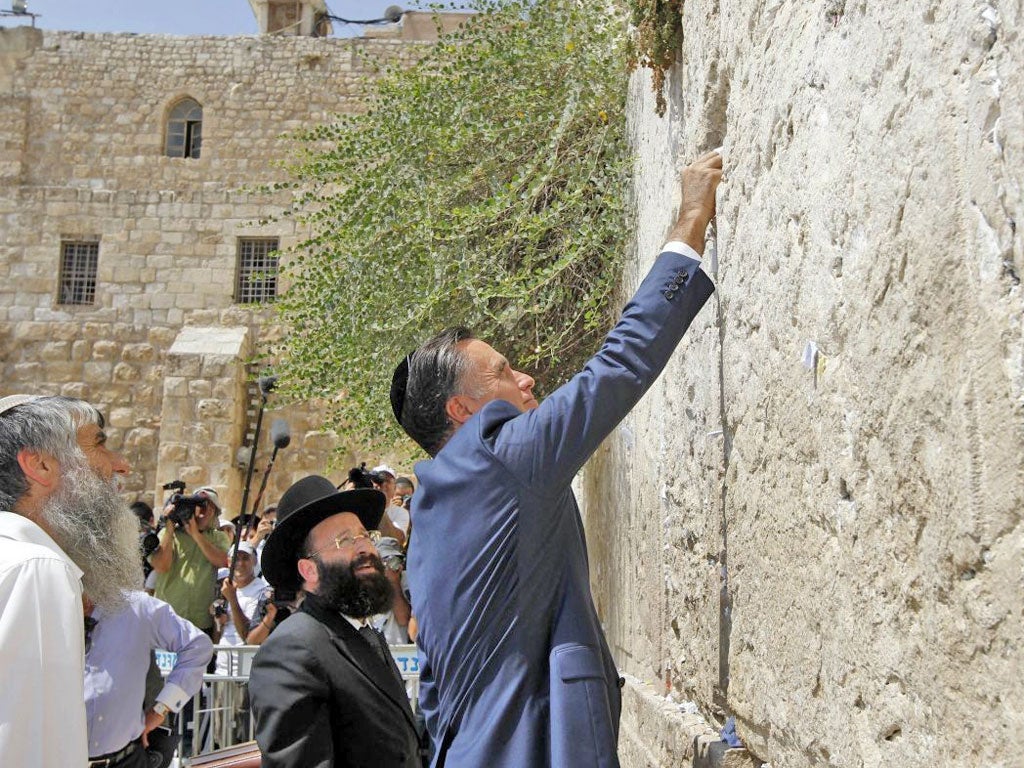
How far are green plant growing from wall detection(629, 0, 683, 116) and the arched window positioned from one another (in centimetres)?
1395

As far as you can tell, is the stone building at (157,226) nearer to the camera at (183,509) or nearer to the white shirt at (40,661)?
the camera at (183,509)

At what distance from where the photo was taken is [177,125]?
16.6 meters

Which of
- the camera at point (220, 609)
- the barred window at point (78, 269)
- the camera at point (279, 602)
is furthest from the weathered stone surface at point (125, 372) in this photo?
the camera at point (279, 602)

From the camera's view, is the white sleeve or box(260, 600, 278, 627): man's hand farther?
box(260, 600, 278, 627): man's hand

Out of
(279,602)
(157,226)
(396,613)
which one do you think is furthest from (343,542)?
(157,226)

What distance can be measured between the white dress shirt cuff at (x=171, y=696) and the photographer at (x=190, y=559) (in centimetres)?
298

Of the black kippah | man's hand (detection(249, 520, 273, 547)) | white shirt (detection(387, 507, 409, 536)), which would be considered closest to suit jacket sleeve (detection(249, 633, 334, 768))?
the black kippah

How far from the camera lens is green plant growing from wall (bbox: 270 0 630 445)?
17.1 ft

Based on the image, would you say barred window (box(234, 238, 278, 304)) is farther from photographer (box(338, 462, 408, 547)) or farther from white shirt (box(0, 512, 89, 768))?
white shirt (box(0, 512, 89, 768))

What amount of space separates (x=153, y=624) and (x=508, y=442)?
3.16 metres

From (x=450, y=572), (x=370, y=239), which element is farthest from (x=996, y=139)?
(x=370, y=239)

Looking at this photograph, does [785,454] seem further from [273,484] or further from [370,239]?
[273,484]

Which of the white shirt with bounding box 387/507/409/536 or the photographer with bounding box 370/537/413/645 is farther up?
the white shirt with bounding box 387/507/409/536

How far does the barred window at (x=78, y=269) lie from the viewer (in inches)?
619
